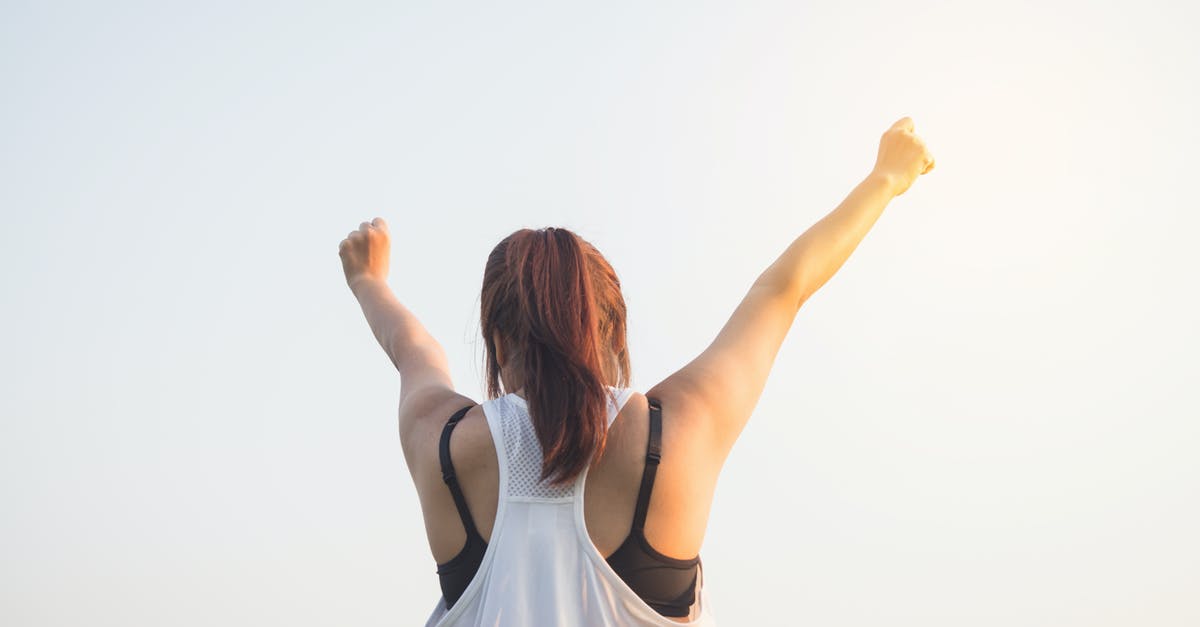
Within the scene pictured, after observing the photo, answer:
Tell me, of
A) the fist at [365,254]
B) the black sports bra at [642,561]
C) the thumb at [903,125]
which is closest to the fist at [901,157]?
the thumb at [903,125]

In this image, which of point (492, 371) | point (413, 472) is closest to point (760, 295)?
point (492, 371)

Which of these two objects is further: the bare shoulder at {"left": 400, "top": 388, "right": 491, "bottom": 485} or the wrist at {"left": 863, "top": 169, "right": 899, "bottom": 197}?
the wrist at {"left": 863, "top": 169, "right": 899, "bottom": 197}

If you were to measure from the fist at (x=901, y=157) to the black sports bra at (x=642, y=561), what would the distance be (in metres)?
1.23

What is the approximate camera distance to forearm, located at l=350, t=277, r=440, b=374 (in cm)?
354

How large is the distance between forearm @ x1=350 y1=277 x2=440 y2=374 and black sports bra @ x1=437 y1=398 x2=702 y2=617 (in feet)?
Result: 1.66

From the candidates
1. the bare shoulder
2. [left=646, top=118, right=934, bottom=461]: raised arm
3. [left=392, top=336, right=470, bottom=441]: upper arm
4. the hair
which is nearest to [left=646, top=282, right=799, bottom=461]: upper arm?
[left=646, top=118, right=934, bottom=461]: raised arm

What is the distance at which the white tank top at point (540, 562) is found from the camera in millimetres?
2891

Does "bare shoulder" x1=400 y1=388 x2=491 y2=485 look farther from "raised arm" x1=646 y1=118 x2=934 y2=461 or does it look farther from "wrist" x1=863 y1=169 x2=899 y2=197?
"wrist" x1=863 y1=169 x2=899 y2=197

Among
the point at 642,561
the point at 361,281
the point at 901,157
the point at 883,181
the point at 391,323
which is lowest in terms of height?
the point at 642,561

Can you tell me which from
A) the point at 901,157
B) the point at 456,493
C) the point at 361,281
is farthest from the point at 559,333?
the point at 901,157

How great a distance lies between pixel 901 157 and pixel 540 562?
1.76 m

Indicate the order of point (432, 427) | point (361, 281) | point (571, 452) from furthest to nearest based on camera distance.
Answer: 1. point (361, 281)
2. point (432, 427)
3. point (571, 452)

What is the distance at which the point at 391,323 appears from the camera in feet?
12.1

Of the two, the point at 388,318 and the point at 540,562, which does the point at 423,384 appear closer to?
the point at 388,318
